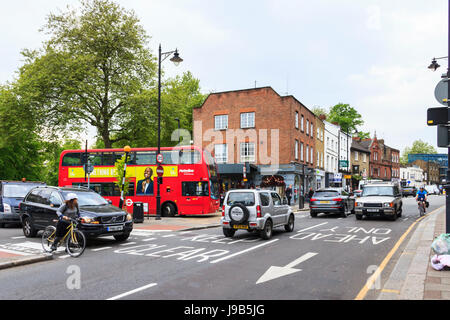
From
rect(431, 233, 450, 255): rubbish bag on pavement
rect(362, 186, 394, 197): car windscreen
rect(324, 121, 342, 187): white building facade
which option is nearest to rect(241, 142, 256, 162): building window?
rect(324, 121, 342, 187): white building facade

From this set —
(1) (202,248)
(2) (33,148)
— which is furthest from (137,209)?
(2) (33,148)

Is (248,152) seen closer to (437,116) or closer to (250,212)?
(250,212)

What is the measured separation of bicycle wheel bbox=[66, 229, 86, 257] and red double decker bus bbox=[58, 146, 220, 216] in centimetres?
1102

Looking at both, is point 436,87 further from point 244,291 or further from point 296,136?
point 296,136

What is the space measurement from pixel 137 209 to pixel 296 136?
21.8m

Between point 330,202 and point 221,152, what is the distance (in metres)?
17.4

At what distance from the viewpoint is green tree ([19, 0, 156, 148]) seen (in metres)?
27.9

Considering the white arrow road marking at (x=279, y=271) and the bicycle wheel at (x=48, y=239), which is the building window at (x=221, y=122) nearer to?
the bicycle wheel at (x=48, y=239)

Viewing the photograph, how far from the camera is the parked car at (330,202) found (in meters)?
20.6

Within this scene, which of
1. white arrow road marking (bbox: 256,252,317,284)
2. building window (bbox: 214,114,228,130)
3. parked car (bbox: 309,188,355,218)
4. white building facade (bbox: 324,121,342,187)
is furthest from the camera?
white building facade (bbox: 324,121,342,187)

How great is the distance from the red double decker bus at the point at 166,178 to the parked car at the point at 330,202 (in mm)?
5820

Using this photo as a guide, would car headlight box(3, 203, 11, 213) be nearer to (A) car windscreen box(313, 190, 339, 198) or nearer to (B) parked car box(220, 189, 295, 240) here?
(B) parked car box(220, 189, 295, 240)

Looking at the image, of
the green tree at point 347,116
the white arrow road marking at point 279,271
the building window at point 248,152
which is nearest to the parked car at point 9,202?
the white arrow road marking at point 279,271
